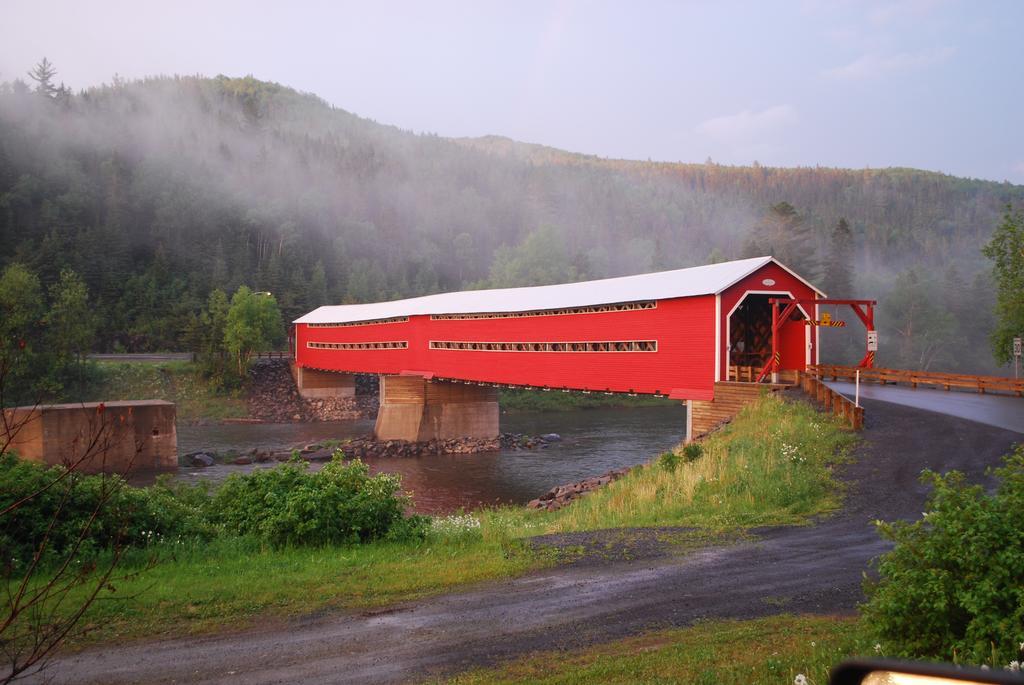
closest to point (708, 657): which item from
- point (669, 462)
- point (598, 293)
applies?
point (669, 462)

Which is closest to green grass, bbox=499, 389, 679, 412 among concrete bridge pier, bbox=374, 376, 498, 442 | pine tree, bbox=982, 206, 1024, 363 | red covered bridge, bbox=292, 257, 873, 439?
red covered bridge, bbox=292, 257, 873, 439

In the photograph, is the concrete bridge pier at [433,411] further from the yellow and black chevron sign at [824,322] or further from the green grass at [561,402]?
the yellow and black chevron sign at [824,322]

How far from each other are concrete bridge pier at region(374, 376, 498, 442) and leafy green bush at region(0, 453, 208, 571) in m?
25.2

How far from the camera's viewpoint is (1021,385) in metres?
20.9

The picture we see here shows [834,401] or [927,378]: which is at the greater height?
[927,378]

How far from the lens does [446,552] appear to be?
9297mm

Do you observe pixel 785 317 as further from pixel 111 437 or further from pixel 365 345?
pixel 365 345

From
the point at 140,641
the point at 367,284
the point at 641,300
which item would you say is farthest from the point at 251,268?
the point at 140,641

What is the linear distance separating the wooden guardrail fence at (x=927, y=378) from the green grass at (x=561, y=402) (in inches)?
1027

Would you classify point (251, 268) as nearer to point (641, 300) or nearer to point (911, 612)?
point (641, 300)

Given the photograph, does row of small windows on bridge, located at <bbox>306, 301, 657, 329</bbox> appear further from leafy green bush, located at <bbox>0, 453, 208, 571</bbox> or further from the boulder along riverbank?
leafy green bush, located at <bbox>0, 453, 208, 571</bbox>

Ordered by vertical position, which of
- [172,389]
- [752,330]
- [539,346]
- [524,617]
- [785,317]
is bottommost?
[172,389]

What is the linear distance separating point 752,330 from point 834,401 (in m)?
6.81

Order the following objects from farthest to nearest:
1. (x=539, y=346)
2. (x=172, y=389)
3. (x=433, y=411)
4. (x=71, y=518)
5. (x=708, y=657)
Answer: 1. (x=172, y=389)
2. (x=433, y=411)
3. (x=539, y=346)
4. (x=71, y=518)
5. (x=708, y=657)
